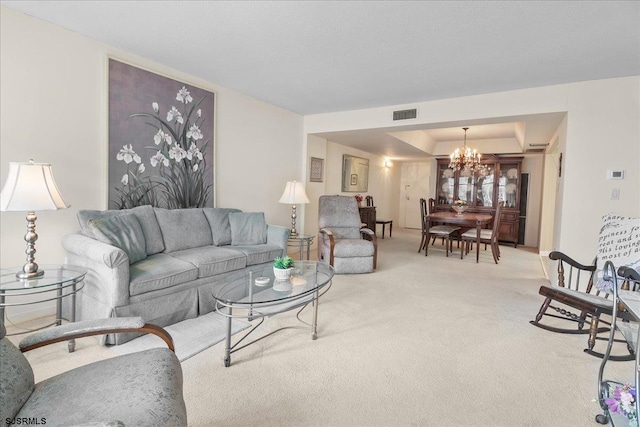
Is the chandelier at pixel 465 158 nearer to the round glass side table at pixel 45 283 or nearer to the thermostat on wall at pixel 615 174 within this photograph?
the thermostat on wall at pixel 615 174

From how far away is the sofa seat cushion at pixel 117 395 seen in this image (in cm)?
97

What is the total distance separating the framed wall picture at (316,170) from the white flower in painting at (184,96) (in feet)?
8.07

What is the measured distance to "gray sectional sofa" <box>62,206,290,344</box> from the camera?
7.43 ft

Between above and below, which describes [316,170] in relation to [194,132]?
below

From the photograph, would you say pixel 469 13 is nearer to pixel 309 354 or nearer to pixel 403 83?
pixel 403 83

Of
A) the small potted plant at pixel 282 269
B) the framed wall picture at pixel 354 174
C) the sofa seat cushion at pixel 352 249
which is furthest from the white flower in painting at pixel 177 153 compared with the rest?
the framed wall picture at pixel 354 174

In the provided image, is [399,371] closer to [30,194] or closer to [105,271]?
[105,271]

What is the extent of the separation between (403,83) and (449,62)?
0.70 meters

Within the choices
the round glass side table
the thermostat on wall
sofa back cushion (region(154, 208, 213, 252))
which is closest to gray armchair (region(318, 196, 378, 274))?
sofa back cushion (region(154, 208, 213, 252))

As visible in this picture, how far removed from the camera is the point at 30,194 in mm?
2098

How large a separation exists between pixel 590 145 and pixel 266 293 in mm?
3806

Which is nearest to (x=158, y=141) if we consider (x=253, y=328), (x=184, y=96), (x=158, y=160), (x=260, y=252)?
(x=158, y=160)

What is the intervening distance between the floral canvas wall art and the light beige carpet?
5.21 feet

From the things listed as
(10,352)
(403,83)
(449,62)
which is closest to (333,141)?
(403,83)
